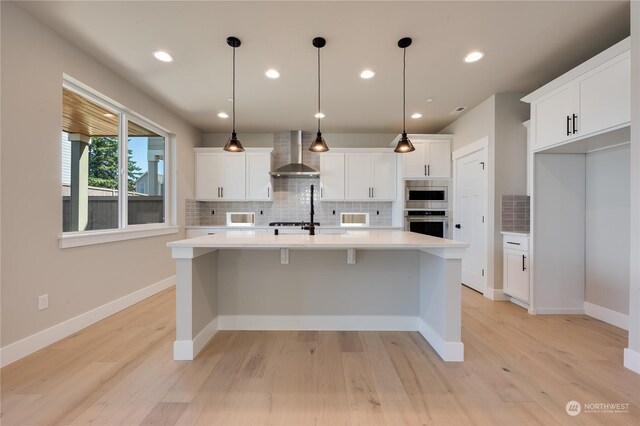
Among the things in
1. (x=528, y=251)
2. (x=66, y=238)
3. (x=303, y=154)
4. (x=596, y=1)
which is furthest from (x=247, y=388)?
(x=303, y=154)

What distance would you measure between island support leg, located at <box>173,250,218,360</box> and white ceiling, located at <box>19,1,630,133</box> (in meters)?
1.91

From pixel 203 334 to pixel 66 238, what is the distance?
→ 1526 millimetres

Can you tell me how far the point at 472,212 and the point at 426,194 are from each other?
89 centimetres

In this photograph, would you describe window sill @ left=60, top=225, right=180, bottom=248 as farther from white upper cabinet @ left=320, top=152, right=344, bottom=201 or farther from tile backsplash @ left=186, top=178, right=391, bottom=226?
white upper cabinet @ left=320, top=152, right=344, bottom=201

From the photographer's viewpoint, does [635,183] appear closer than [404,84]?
Yes

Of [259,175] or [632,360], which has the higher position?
[259,175]

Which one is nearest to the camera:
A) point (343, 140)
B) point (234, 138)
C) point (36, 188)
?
point (36, 188)

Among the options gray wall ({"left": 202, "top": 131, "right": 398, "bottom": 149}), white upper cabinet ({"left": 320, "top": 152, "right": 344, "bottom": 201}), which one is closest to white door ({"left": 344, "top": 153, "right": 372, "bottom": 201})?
white upper cabinet ({"left": 320, "top": 152, "right": 344, "bottom": 201})

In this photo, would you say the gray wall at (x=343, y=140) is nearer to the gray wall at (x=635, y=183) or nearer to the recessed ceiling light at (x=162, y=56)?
the recessed ceiling light at (x=162, y=56)

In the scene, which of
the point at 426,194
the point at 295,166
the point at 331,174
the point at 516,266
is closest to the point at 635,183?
the point at 516,266

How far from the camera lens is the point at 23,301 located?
6.75ft

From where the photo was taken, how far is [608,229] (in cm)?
271

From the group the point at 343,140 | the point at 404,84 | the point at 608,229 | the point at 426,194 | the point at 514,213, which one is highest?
the point at 404,84

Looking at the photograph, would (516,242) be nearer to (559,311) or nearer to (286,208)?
(559,311)
